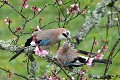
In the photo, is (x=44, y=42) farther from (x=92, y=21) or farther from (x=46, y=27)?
(x=46, y=27)

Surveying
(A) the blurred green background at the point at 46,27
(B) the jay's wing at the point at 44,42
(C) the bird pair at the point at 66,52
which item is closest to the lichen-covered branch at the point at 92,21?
(C) the bird pair at the point at 66,52

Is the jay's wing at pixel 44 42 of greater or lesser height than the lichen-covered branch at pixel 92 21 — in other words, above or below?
below

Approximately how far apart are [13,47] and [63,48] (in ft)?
1.57

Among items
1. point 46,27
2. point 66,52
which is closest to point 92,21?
point 66,52

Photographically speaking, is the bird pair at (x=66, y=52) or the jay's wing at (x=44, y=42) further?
the jay's wing at (x=44, y=42)

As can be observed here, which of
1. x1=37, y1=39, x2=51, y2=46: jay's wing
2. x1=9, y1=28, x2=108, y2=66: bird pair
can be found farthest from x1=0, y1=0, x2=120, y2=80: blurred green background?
x1=9, y1=28, x2=108, y2=66: bird pair

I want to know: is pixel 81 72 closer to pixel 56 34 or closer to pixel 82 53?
pixel 82 53

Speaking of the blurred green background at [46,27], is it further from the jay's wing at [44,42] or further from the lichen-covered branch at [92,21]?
the lichen-covered branch at [92,21]

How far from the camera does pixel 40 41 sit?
4.72 metres

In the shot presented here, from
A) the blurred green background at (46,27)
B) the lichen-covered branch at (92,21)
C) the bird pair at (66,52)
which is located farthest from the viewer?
the blurred green background at (46,27)

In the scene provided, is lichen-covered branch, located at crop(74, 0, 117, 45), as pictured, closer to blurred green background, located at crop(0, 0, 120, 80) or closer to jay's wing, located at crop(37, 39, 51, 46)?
jay's wing, located at crop(37, 39, 51, 46)

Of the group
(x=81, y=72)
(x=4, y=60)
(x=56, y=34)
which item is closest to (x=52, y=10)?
(x=4, y=60)

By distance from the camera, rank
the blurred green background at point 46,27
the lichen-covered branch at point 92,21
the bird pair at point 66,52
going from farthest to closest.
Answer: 1. the blurred green background at point 46,27
2. the lichen-covered branch at point 92,21
3. the bird pair at point 66,52

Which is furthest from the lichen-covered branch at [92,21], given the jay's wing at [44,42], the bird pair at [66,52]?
the jay's wing at [44,42]
